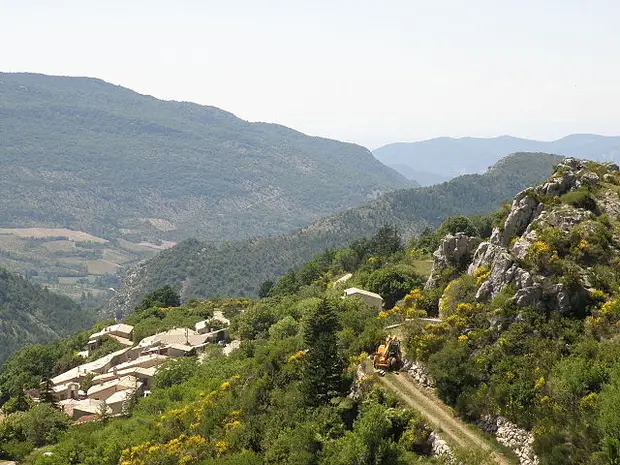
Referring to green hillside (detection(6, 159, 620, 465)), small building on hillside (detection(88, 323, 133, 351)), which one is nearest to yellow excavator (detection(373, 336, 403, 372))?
green hillside (detection(6, 159, 620, 465))

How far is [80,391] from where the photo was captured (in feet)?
172

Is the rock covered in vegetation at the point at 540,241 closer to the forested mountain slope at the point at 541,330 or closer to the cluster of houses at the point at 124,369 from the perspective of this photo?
the forested mountain slope at the point at 541,330

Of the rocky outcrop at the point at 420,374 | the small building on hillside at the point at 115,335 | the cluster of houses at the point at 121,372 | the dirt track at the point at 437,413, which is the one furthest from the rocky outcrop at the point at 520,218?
the small building on hillside at the point at 115,335

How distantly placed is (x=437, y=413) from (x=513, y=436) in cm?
361

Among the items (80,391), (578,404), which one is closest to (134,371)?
(80,391)

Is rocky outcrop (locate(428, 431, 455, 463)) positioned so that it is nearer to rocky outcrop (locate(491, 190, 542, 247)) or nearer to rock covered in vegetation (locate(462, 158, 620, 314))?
rock covered in vegetation (locate(462, 158, 620, 314))

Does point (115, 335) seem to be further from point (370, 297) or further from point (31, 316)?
point (31, 316)

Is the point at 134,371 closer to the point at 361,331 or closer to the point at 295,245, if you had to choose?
the point at 361,331

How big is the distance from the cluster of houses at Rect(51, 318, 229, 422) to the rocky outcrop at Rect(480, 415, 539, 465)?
27.5m

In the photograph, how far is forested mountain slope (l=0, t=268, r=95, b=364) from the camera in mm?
144125

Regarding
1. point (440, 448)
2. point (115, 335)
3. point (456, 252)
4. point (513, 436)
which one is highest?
point (456, 252)

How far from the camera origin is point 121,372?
53.2m

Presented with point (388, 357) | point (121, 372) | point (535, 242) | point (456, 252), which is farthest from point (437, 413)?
point (121, 372)

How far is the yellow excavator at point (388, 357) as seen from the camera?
3133 cm
